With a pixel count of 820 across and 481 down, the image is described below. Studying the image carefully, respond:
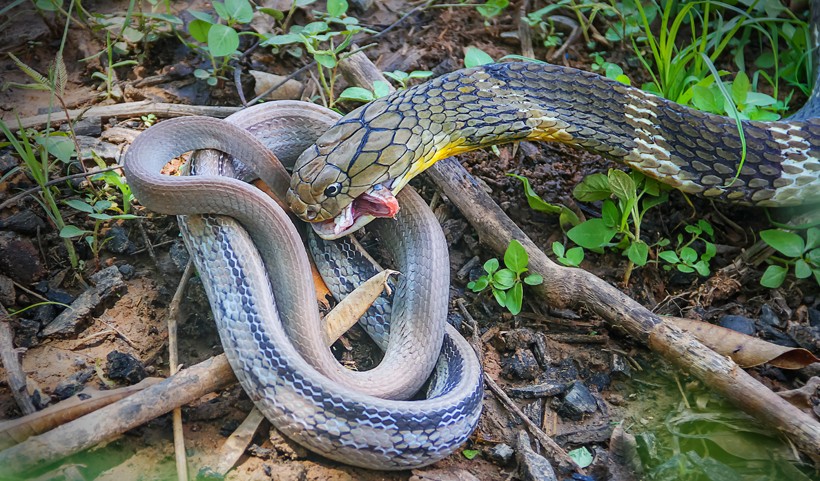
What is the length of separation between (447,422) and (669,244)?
2.32 metres

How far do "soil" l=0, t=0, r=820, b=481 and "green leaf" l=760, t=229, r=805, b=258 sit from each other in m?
0.24

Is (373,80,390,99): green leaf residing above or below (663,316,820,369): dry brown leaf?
above

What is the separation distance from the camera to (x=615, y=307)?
164 inches

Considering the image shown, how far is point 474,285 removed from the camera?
14.3ft

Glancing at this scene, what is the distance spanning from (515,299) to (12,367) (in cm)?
278

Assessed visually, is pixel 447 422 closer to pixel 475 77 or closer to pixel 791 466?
pixel 791 466

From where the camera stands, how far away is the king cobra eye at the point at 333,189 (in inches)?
157

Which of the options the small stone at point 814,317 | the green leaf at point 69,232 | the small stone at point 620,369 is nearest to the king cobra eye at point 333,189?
the green leaf at point 69,232

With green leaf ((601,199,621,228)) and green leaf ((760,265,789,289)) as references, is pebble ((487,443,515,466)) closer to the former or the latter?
green leaf ((601,199,621,228))

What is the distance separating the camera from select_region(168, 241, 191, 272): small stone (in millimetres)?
4227

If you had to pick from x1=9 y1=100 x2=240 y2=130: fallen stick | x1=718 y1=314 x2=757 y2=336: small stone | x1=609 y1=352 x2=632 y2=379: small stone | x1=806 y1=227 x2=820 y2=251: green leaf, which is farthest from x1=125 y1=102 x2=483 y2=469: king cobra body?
x1=806 y1=227 x2=820 y2=251: green leaf

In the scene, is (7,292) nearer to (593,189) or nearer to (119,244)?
(119,244)

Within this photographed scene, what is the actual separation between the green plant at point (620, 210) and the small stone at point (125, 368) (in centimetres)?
277

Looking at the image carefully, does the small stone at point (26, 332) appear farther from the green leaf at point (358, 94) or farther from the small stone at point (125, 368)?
the green leaf at point (358, 94)
